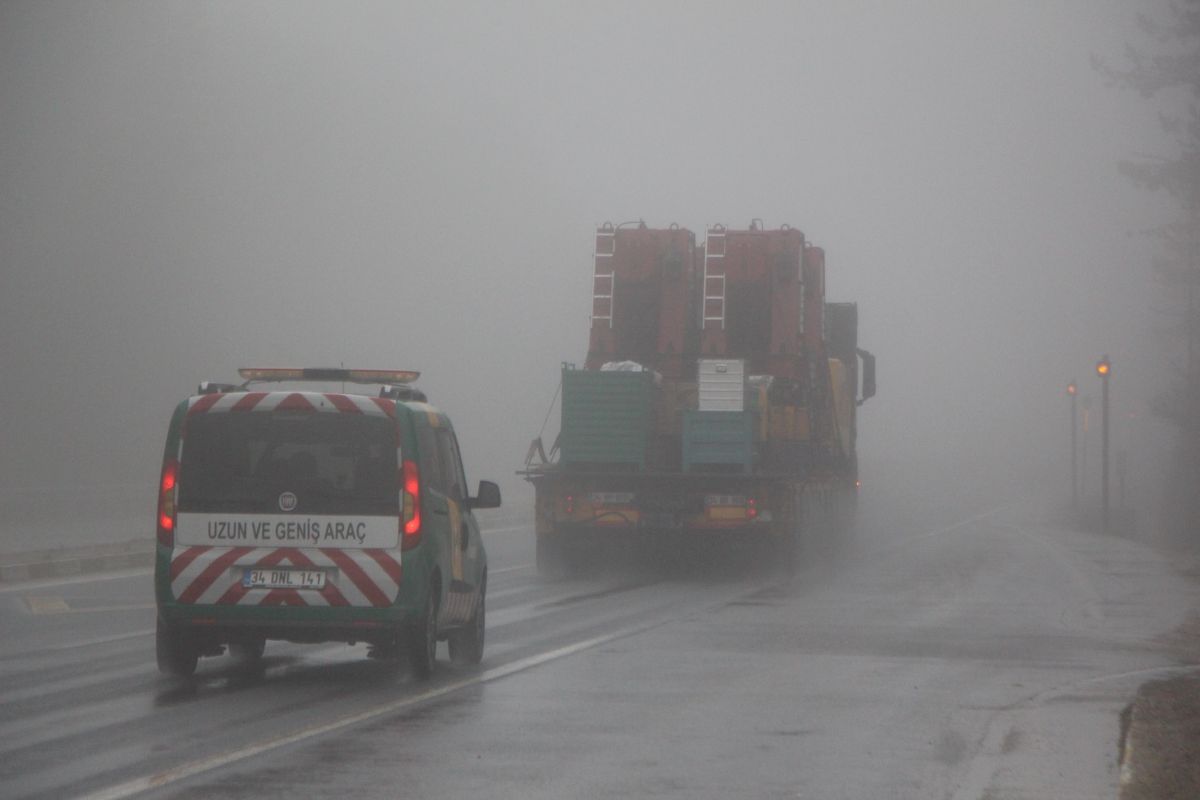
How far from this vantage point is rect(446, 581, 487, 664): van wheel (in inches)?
532

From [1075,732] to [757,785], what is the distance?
270 cm

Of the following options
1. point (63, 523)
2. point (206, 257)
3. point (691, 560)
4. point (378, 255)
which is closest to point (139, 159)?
point (206, 257)

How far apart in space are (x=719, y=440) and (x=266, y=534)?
12.9 m

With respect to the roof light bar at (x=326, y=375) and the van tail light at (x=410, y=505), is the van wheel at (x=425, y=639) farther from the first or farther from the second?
the roof light bar at (x=326, y=375)

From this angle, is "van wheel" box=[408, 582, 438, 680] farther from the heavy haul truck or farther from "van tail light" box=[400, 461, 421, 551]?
the heavy haul truck

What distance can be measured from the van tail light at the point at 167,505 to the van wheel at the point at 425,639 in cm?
163

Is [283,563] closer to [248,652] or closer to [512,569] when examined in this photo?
[248,652]

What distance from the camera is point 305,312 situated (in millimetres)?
88312

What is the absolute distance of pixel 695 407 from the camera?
83.6ft

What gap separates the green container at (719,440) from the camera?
2394 cm

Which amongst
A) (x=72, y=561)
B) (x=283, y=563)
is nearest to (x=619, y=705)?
(x=283, y=563)

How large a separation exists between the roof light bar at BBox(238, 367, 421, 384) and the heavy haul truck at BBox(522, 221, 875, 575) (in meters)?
11.5

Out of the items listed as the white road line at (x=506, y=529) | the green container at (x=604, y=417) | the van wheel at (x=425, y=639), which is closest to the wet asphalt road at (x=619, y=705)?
the van wheel at (x=425, y=639)

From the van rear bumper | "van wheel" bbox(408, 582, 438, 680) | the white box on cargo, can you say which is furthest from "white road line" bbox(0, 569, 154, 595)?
"van wheel" bbox(408, 582, 438, 680)
